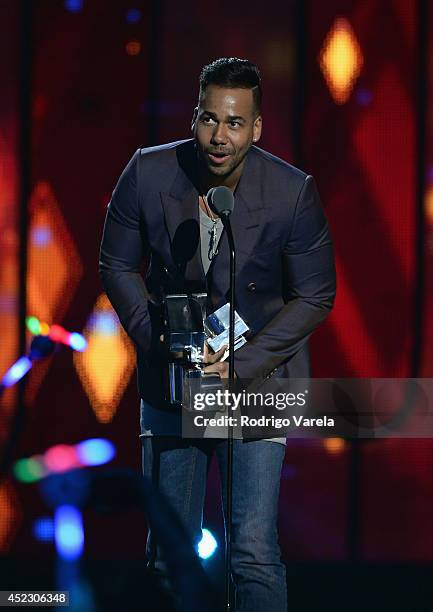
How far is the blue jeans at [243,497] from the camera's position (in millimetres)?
2711

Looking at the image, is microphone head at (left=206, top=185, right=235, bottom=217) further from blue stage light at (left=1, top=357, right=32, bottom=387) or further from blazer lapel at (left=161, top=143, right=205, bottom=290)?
blue stage light at (left=1, top=357, right=32, bottom=387)

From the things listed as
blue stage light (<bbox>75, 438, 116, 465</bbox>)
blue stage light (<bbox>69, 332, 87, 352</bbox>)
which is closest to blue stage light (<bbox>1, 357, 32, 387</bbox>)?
blue stage light (<bbox>69, 332, 87, 352</bbox>)

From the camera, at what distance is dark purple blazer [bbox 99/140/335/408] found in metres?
2.78

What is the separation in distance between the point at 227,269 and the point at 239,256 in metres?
0.05

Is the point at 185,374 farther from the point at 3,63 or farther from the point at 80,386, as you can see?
the point at 3,63

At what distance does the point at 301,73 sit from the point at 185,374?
75.8 inches

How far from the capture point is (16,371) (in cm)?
419

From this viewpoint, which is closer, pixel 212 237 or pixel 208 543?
pixel 212 237

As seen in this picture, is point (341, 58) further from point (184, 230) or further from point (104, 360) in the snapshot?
point (184, 230)

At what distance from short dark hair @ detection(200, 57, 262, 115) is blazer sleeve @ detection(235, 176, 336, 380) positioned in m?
0.31

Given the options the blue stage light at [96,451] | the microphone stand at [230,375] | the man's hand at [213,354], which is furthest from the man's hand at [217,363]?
the blue stage light at [96,451]

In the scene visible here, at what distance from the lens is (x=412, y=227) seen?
4238mm

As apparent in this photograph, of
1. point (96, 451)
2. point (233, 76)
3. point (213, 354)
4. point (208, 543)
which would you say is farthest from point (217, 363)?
point (96, 451)

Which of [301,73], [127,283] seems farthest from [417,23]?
[127,283]
